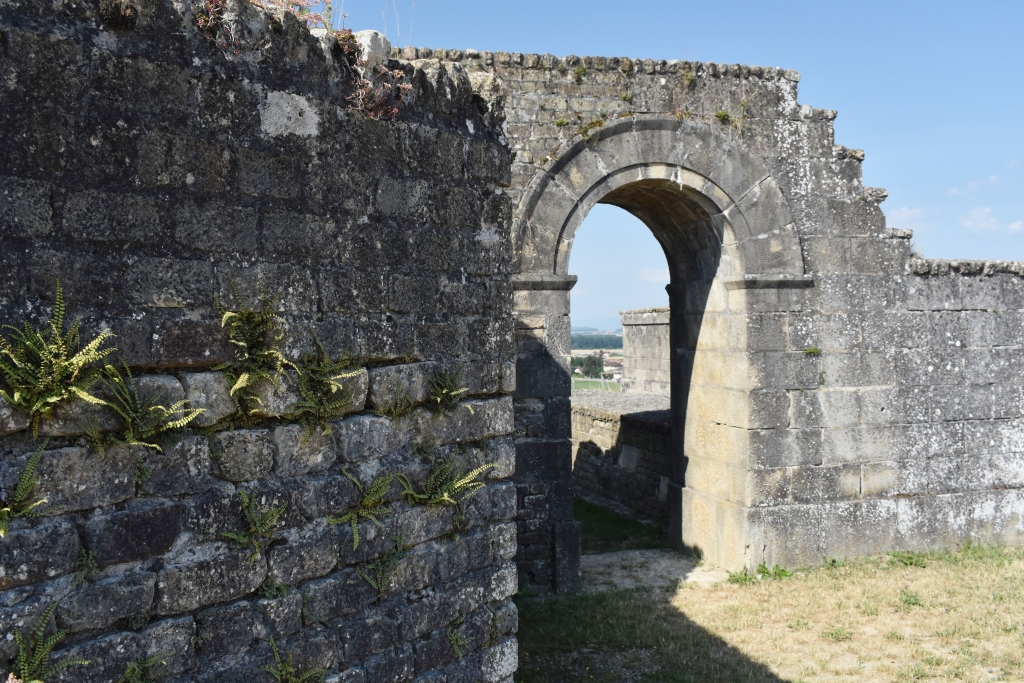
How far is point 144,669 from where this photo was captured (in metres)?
2.17

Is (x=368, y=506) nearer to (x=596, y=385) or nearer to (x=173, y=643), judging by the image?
(x=173, y=643)

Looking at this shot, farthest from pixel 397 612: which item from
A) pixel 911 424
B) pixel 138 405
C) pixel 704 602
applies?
pixel 911 424

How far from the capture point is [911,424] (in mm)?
7449

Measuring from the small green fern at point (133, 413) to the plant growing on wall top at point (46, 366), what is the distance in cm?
6

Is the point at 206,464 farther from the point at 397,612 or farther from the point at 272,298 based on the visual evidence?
the point at 397,612

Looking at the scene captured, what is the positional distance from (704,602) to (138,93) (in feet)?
19.3

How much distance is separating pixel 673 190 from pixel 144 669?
628 cm

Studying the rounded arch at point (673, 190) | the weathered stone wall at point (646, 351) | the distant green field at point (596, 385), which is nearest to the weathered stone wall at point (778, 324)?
the rounded arch at point (673, 190)

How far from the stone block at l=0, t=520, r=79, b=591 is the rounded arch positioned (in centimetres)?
519

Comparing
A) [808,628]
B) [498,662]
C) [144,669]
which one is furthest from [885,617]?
[144,669]

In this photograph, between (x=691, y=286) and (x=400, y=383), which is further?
(x=691, y=286)

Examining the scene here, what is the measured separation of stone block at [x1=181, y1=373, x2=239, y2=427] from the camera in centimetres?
232

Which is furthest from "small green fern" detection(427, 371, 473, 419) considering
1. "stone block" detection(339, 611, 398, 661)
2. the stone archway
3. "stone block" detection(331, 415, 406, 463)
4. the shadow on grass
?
the stone archway

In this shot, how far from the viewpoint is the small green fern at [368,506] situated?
264cm
